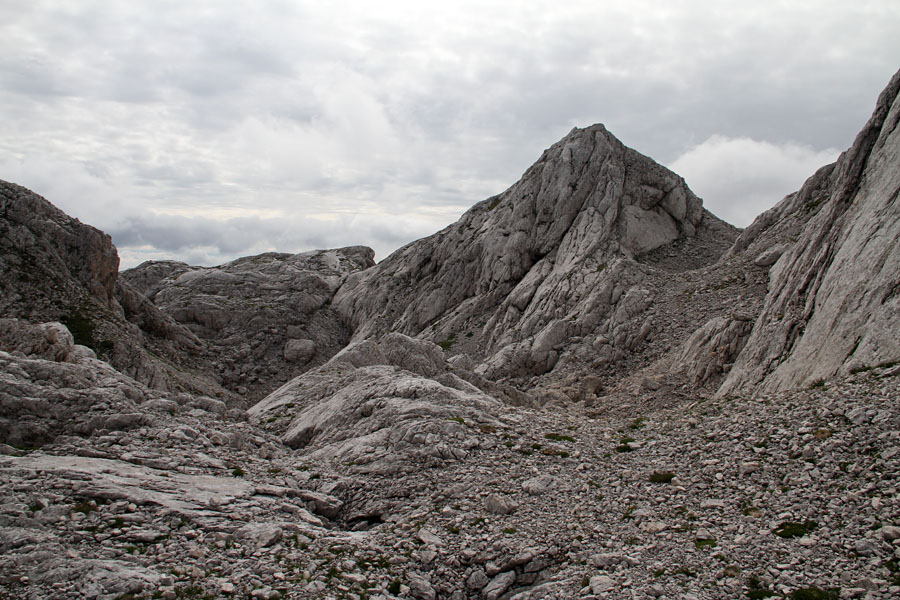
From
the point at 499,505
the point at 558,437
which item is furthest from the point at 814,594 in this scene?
the point at 558,437

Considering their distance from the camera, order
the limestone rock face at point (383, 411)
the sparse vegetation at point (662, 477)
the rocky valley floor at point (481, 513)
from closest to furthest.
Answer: the rocky valley floor at point (481, 513) < the sparse vegetation at point (662, 477) < the limestone rock face at point (383, 411)

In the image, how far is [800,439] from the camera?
18.9m

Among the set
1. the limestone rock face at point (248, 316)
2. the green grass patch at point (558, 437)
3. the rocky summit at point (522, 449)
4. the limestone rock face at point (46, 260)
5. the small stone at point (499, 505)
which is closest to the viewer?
the rocky summit at point (522, 449)

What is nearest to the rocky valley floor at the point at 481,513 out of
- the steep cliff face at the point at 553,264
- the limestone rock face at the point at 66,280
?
the steep cliff face at the point at 553,264

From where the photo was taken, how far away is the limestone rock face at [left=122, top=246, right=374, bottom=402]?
72875 mm

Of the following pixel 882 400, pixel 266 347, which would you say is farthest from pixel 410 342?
pixel 266 347

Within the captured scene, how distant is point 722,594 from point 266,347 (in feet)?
244

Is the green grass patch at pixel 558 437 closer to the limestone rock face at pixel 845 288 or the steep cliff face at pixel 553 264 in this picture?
the limestone rock face at pixel 845 288

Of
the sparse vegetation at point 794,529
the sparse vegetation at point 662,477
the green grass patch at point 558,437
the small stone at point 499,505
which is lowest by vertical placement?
the small stone at point 499,505

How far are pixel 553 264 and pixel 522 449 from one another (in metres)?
43.2

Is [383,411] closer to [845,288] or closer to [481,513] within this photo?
[481,513]

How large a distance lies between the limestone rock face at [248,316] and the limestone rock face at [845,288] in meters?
60.6

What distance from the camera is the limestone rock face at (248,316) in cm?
7288

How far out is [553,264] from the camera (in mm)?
64188
